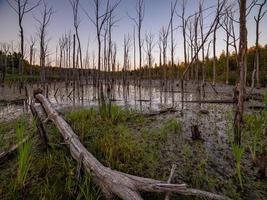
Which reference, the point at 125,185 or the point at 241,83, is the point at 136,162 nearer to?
the point at 125,185

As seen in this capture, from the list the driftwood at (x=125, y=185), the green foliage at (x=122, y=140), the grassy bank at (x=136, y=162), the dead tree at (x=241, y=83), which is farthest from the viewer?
the dead tree at (x=241, y=83)

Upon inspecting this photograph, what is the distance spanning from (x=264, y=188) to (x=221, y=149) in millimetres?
1025

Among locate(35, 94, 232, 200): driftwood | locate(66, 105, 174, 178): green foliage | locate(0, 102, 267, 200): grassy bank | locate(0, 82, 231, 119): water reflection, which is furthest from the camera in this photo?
locate(0, 82, 231, 119): water reflection

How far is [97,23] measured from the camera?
15.0 m

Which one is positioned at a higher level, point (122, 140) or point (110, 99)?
point (110, 99)

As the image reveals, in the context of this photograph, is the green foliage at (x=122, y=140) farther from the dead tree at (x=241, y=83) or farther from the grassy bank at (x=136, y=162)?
the dead tree at (x=241, y=83)

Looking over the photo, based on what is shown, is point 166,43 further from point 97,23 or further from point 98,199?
point 98,199

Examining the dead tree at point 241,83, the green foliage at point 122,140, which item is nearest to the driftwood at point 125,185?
the green foliage at point 122,140

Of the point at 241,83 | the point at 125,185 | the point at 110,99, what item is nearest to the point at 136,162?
the point at 125,185

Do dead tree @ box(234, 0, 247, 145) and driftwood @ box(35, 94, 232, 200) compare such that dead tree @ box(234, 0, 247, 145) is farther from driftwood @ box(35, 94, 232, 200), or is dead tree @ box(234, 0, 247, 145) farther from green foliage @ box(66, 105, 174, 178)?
driftwood @ box(35, 94, 232, 200)

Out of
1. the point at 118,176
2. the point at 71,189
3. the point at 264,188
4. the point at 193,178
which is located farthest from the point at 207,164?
the point at 71,189

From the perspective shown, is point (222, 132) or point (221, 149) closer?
point (221, 149)

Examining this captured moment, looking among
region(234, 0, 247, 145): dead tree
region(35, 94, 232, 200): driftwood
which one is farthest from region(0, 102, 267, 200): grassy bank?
region(234, 0, 247, 145): dead tree

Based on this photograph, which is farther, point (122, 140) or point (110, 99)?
point (110, 99)
